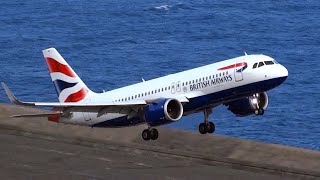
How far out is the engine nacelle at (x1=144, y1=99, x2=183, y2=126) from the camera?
67.1 metres

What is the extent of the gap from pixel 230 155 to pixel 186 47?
107541 millimetres

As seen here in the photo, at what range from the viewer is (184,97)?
67875 millimetres

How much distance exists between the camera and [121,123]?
7488cm

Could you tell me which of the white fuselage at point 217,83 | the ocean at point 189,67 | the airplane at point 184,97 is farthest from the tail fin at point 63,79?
the ocean at point 189,67

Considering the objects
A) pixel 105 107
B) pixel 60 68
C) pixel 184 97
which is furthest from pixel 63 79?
pixel 184 97

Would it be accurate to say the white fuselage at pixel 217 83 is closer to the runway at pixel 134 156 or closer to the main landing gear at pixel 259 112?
the main landing gear at pixel 259 112

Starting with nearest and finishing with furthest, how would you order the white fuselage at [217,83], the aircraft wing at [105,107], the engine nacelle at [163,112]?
the white fuselage at [217,83] → the engine nacelle at [163,112] → the aircraft wing at [105,107]

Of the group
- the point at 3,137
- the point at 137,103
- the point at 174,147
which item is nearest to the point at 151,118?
the point at 137,103

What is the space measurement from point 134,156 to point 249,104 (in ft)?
53.3

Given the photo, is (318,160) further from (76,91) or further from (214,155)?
(76,91)

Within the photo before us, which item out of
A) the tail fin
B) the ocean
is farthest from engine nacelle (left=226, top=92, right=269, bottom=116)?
the ocean

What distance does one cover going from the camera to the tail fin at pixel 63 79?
80438 mm

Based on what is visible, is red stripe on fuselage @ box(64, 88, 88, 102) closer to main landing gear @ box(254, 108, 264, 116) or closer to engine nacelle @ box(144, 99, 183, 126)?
engine nacelle @ box(144, 99, 183, 126)

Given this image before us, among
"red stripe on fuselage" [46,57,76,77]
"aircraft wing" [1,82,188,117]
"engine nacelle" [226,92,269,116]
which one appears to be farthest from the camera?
"red stripe on fuselage" [46,57,76,77]
